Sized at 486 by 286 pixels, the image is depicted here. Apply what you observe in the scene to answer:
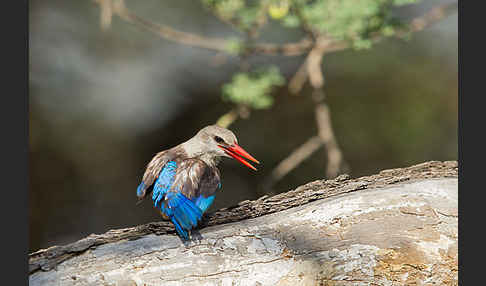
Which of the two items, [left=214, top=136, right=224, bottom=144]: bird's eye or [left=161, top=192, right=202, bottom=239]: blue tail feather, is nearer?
[left=161, top=192, right=202, bottom=239]: blue tail feather

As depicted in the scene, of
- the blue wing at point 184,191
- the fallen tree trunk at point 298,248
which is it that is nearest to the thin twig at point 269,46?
the blue wing at point 184,191

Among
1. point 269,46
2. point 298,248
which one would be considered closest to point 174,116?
point 269,46

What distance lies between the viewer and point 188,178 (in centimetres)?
222

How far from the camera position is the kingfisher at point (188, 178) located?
203 centimetres

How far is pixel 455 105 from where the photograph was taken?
511 cm

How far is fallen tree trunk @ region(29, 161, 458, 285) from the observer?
5.94 ft

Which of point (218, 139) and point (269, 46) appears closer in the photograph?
point (218, 139)

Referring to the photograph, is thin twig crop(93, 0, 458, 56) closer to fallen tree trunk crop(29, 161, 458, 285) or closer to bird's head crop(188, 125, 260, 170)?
bird's head crop(188, 125, 260, 170)

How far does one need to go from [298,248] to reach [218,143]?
2.77ft

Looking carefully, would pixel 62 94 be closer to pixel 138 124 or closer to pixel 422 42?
pixel 138 124

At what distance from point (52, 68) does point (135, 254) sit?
3.97 metres

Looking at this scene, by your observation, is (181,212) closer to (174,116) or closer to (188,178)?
(188,178)

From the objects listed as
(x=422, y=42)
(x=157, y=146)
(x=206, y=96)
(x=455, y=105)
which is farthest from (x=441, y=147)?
(x=157, y=146)

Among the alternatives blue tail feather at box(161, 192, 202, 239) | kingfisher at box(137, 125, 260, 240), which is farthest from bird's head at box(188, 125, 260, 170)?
blue tail feather at box(161, 192, 202, 239)
